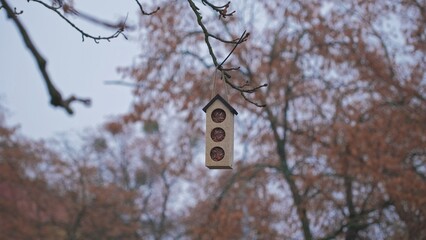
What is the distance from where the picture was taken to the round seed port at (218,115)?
3.71m

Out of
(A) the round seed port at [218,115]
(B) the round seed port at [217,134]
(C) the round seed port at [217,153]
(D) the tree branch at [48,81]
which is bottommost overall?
(D) the tree branch at [48,81]

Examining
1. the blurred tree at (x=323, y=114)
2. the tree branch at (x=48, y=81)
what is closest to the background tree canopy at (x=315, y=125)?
the blurred tree at (x=323, y=114)

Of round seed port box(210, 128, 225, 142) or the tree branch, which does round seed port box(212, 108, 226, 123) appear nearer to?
round seed port box(210, 128, 225, 142)

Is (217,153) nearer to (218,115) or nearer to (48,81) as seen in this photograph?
(218,115)

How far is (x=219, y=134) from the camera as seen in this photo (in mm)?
3678

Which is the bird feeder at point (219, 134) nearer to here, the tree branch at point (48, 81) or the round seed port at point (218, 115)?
the round seed port at point (218, 115)

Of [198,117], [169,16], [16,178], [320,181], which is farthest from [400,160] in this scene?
[16,178]

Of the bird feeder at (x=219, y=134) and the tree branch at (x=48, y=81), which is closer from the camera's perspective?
the tree branch at (x=48, y=81)

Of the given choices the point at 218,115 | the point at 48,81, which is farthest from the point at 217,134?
the point at 48,81

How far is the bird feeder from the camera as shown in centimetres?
357

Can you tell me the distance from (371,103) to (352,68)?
70 centimetres

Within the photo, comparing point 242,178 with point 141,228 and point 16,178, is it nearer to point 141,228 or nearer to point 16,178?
point 16,178

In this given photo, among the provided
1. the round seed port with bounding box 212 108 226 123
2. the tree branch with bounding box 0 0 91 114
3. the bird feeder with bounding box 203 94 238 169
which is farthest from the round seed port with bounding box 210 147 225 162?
the tree branch with bounding box 0 0 91 114

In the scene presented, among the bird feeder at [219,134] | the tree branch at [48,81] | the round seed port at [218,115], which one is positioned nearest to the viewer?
the tree branch at [48,81]
